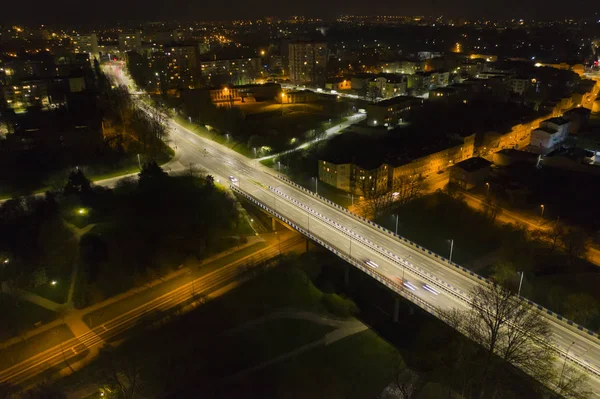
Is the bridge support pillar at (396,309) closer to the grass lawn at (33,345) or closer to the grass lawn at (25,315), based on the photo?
the grass lawn at (33,345)

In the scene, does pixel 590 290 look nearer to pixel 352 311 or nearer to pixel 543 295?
pixel 543 295

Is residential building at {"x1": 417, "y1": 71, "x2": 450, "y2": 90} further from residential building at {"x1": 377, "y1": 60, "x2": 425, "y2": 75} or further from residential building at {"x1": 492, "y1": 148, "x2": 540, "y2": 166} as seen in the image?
residential building at {"x1": 492, "y1": 148, "x2": 540, "y2": 166}

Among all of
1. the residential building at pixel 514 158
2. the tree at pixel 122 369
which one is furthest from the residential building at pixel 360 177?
the tree at pixel 122 369

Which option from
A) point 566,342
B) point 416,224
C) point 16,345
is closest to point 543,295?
point 566,342

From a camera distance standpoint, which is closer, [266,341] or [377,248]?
[266,341]

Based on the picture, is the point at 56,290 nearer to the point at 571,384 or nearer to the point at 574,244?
the point at 571,384

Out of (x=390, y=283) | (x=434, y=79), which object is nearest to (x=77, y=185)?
(x=390, y=283)
